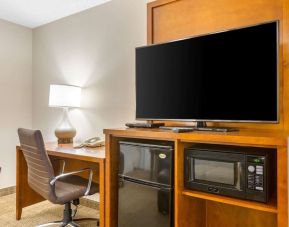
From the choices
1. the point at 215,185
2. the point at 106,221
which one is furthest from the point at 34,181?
the point at 215,185

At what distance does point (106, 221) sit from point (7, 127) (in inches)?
82.7

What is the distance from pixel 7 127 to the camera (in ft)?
10.6

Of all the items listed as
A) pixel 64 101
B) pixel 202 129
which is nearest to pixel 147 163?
pixel 202 129

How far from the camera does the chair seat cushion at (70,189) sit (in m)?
1.95

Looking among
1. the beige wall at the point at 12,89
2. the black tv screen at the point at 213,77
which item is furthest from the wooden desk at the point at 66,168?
the beige wall at the point at 12,89

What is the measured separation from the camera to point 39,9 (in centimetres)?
287

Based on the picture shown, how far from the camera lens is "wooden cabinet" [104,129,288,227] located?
4.13ft

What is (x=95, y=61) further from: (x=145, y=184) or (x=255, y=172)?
(x=255, y=172)

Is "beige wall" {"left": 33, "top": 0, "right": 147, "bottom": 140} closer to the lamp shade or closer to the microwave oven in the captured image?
the lamp shade

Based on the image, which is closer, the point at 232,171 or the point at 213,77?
the point at 232,171

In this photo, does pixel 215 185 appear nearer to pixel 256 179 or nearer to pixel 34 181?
pixel 256 179

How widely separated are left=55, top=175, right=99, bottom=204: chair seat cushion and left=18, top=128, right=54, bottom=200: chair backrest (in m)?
0.09

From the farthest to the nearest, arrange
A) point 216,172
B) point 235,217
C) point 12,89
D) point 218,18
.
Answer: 1. point 12,89
2. point 218,18
3. point 235,217
4. point 216,172

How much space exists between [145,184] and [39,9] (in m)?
2.38
